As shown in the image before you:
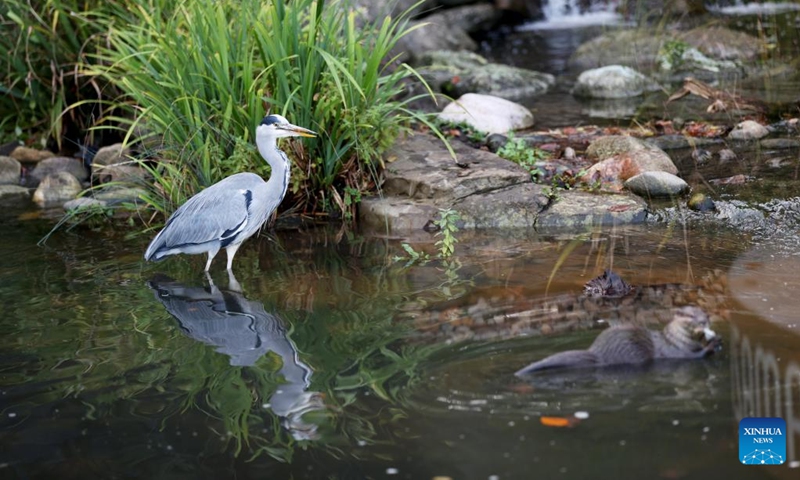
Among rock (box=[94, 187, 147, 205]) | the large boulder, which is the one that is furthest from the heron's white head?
the large boulder

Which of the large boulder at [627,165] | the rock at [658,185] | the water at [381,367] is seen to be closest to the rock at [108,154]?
the water at [381,367]

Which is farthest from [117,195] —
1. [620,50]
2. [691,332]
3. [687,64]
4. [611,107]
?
[620,50]

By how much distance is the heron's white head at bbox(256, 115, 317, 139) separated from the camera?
5.43 meters

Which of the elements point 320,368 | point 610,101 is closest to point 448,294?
point 320,368

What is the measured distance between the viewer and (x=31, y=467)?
326cm

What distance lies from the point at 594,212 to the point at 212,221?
2533 mm

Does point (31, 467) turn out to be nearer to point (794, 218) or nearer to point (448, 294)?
point (448, 294)

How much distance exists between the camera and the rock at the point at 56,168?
26.8 ft

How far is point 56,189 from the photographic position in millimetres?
7652

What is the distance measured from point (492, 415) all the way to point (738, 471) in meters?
0.88

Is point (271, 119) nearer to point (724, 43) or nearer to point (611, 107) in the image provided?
point (611, 107)

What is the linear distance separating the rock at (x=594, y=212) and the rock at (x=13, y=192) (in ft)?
15.0

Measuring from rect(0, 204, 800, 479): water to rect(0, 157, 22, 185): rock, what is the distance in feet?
8.65

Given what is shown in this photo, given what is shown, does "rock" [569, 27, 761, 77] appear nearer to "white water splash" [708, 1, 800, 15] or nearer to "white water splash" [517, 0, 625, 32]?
"white water splash" [708, 1, 800, 15]
